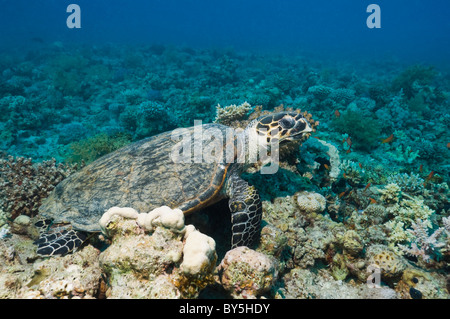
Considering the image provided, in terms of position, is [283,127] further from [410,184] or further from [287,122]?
[410,184]

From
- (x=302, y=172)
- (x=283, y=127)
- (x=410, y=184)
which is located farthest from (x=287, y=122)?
(x=410, y=184)

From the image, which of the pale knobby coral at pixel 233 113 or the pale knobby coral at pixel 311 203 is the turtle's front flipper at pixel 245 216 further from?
the pale knobby coral at pixel 233 113

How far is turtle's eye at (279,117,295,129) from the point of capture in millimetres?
3336

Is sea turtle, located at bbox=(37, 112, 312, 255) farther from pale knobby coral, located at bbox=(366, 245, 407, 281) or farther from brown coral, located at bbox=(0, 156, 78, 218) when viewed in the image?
pale knobby coral, located at bbox=(366, 245, 407, 281)

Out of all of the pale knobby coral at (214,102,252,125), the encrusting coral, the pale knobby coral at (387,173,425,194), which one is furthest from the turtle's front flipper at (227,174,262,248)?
the pale knobby coral at (387,173,425,194)

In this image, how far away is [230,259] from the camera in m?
2.06

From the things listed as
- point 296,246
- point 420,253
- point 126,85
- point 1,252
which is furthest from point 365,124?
point 126,85

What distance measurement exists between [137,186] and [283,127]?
2.29 metres

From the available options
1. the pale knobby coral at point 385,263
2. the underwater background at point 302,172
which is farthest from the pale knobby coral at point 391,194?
the pale knobby coral at point 385,263

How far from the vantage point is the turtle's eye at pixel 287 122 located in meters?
3.34

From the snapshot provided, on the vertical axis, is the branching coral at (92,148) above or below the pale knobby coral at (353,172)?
above

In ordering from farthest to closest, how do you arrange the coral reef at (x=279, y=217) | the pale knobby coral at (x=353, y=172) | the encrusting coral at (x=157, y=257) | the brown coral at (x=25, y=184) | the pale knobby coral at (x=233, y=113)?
1. the pale knobby coral at (x=233, y=113)
2. the pale knobby coral at (x=353, y=172)
3. the brown coral at (x=25, y=184)
4. the coral reef at (x=279, y=217)
5. the encrusting coral at (x=157, y=257)

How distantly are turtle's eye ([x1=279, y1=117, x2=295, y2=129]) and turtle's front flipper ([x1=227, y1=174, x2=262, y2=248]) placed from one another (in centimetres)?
112
